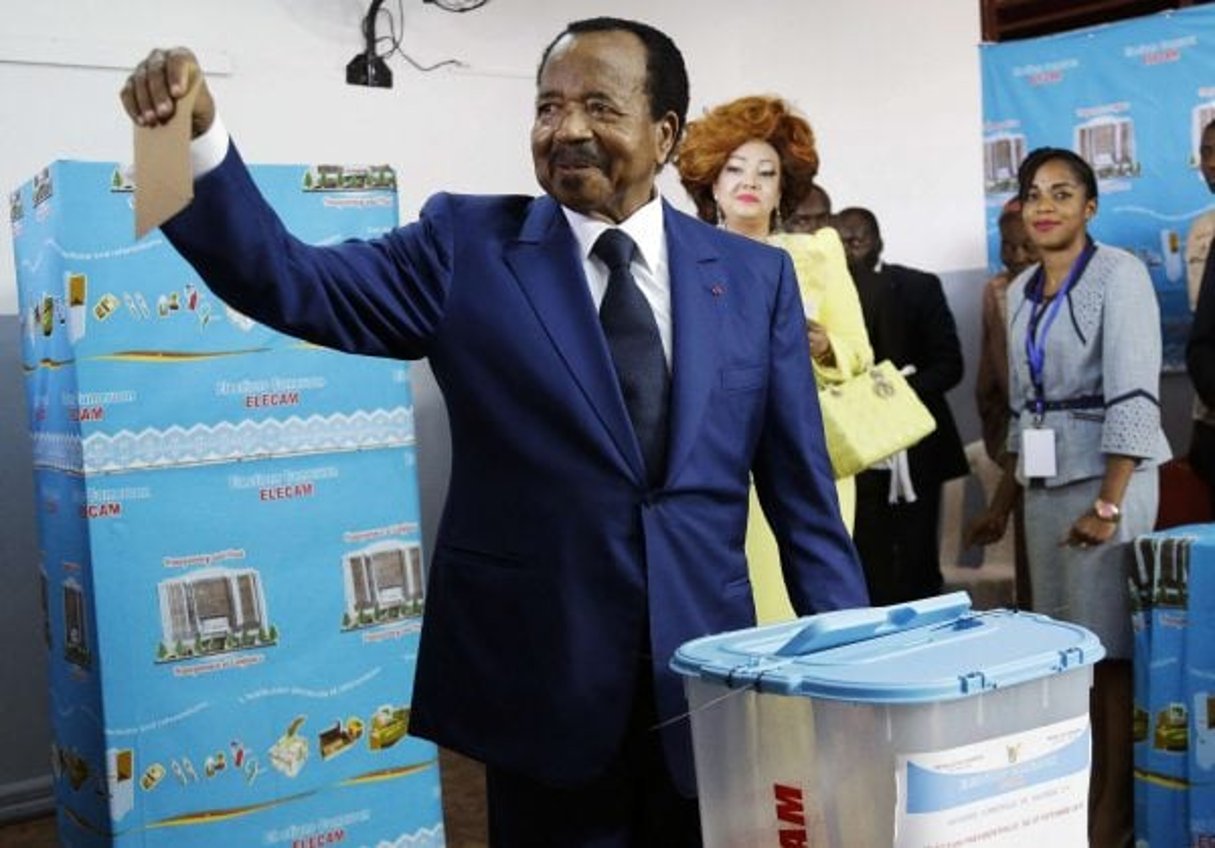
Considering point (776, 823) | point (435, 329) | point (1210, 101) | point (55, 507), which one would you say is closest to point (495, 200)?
point (435, 329)

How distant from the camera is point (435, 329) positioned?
5.51 feet

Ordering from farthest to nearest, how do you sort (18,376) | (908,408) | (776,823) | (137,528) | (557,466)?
1. (18,376)
2. (137,528)
3. (908,408)
4. (557,466)
5. (776,823)

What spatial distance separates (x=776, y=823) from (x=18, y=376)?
355cm

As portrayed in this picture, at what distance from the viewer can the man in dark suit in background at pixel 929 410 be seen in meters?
4.77

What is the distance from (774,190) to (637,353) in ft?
4.68

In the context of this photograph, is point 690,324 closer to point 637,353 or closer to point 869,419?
point 637,353

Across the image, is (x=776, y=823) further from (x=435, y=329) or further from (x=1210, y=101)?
(x=1210, y=101)

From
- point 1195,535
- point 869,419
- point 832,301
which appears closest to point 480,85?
point 832,301

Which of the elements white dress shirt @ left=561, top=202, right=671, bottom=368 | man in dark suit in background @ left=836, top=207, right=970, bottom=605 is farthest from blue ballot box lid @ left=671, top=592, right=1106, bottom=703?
man in dark suit in background @ left=836, top=207, right=970, bottom=605

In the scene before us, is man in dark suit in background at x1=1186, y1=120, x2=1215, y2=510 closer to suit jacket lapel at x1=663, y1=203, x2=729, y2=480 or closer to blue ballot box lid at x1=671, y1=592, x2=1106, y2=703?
suit jacket lapel at x1=663, y1=203, x2=729, y2=480

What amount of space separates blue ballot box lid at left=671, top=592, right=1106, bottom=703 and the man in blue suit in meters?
0.24

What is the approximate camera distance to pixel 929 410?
4.86 metres

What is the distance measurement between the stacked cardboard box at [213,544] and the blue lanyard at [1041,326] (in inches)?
59.0

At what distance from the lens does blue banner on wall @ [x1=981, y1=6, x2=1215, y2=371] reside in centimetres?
488
